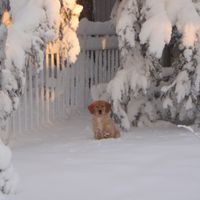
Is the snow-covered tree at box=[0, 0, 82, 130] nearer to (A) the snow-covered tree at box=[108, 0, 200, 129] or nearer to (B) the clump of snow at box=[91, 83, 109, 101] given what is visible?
(A) the snow-covered tree at box=[108, 0, 200, 129]

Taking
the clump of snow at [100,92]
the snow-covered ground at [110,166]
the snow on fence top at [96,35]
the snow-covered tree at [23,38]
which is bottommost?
the snow-covered ground at [110,166]

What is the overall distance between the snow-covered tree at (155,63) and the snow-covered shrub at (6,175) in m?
3.78

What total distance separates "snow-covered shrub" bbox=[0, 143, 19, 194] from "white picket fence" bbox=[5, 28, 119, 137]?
132 inches

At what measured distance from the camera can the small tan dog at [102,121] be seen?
702 cm

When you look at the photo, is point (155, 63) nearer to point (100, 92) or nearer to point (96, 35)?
point (100, 92)

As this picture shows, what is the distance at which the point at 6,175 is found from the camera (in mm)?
3461

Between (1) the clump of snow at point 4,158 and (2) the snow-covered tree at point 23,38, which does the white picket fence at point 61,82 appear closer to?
(2) the snow-covered tree at point 23,38

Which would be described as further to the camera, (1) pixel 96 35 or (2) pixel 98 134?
(1) pixel 96 35

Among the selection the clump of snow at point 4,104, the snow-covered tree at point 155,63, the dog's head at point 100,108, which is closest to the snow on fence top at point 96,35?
the snow-covered tree at point 155,63

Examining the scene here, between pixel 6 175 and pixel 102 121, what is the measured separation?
366cm

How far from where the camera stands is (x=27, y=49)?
5.84 meters

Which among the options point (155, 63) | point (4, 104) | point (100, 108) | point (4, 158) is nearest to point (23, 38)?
point (4, 104)

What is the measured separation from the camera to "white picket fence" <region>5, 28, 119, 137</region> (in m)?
7.92

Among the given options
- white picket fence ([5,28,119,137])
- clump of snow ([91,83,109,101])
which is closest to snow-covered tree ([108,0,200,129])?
clump of snow ([91,83,109,101])
